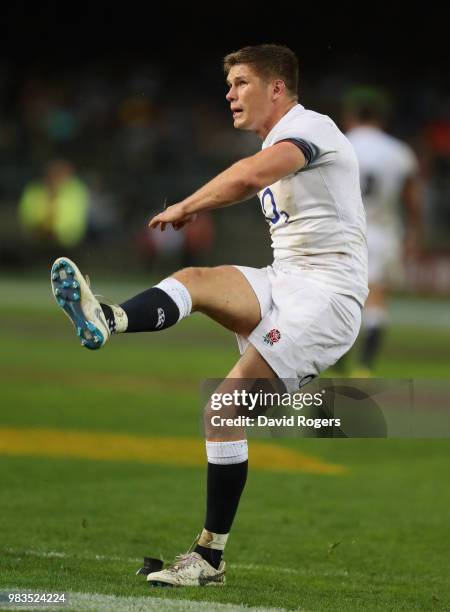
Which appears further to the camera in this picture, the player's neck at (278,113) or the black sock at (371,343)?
the black sock at (371,343)

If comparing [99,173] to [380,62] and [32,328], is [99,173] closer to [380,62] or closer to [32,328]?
[380,62]

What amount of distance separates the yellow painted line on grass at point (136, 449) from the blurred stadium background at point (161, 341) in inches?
1.3

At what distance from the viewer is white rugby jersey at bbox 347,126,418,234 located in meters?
12.4

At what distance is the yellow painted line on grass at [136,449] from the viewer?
9523 millimetres

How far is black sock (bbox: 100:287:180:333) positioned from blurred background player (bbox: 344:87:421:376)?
7471mm

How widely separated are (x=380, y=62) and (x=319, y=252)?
24241mm

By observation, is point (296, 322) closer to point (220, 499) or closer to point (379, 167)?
point (220, 499)

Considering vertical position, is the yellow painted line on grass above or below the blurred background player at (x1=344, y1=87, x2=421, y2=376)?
below

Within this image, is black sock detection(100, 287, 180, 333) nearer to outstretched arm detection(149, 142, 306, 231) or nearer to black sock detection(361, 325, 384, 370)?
outstretched arm detection(149, 142, 306, 231)

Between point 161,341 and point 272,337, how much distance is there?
42.9 feet

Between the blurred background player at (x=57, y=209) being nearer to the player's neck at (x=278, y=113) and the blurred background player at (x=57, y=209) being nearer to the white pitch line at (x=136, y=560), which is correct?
the white pitch line at (x=136, y=560)

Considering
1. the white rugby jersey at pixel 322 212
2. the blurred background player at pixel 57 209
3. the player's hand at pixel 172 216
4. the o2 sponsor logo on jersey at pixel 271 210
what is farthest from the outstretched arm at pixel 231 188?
the blurred background player at pixel 57 209

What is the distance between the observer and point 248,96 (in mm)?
5652

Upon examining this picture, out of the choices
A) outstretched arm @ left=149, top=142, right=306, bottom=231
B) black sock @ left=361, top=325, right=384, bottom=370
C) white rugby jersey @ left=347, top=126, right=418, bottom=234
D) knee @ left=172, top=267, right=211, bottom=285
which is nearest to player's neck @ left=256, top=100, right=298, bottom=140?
outstretched arm @ left=149, top=142, right=306, bottom=231
